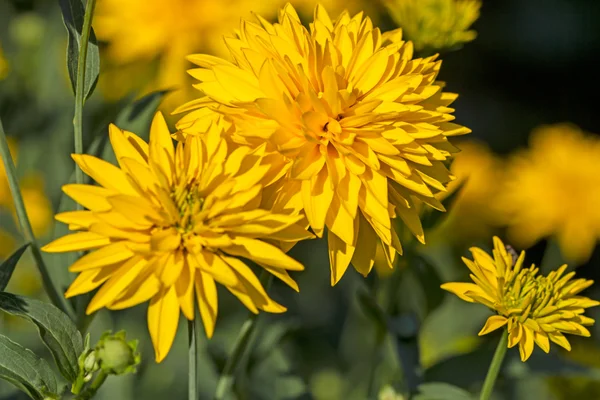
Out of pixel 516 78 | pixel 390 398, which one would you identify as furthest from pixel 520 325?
pixel 516 78

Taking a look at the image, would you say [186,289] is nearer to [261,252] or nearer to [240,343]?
[261,252]

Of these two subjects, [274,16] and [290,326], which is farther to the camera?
[274,16]

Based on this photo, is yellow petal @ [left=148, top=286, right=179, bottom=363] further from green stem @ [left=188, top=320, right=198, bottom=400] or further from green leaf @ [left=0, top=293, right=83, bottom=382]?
green leaf @ [left=0, top=293, right=83, bottom=382]

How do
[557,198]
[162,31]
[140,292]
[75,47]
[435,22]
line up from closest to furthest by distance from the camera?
1. [140,292]
2. [75,47]
3. [435,22]
4. [162,31]
5. [557,198]

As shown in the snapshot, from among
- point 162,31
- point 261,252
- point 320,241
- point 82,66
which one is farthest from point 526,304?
point 162,31

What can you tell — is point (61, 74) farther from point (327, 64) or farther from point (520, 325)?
point (520, 325)

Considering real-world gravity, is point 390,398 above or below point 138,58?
below

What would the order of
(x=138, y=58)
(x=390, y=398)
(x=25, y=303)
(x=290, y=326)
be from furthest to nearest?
(x=138, y=58)
(x=290, y=326)
(x=390, y=398)
(x=25, y=303)
